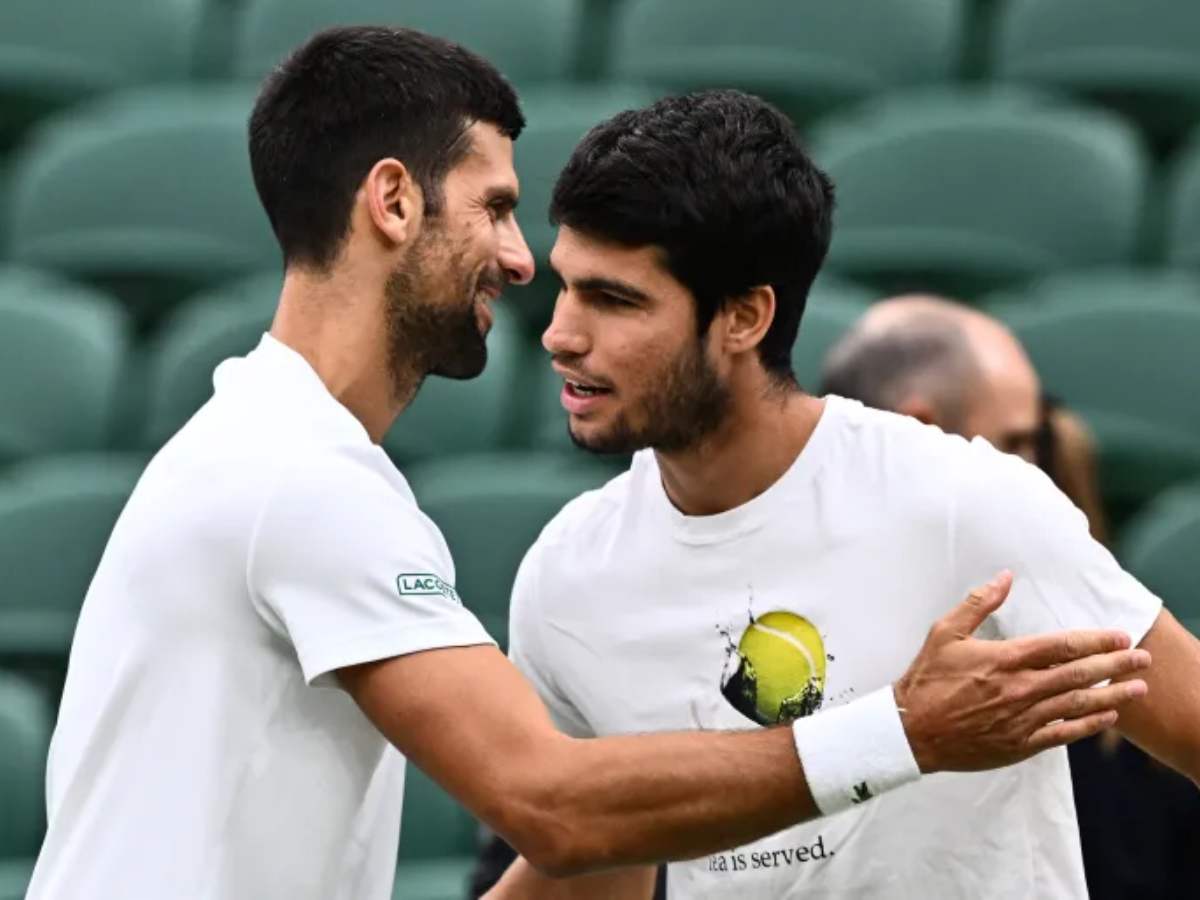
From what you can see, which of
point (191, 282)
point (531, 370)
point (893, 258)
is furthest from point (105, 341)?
point (893, 258)

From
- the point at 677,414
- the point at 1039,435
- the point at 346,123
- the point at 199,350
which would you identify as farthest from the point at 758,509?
the point at 199,350

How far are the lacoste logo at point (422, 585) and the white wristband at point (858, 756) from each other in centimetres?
38

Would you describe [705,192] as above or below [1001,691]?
above

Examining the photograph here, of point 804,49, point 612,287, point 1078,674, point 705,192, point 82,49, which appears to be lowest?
point 1078,674

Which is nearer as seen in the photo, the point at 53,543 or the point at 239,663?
the point at 239,663

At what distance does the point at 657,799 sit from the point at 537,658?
1.39ft

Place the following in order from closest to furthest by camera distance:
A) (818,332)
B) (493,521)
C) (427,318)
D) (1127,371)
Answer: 1. (427,318)
2. (493,521)
3. (818,332)
4. (1127,371)

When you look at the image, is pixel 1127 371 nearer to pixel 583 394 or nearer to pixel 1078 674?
pixel 583 394

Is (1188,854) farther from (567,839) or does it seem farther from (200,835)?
(200,835)

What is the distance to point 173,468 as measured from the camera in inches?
93.4

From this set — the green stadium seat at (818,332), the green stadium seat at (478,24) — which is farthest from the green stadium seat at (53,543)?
the green stadium seat at (478,24)

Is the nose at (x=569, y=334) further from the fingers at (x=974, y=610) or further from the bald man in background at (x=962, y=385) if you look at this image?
the bald man in background at (x=962, y=385)

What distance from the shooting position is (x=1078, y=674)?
2.17 m

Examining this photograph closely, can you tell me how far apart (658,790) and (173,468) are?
59cm
